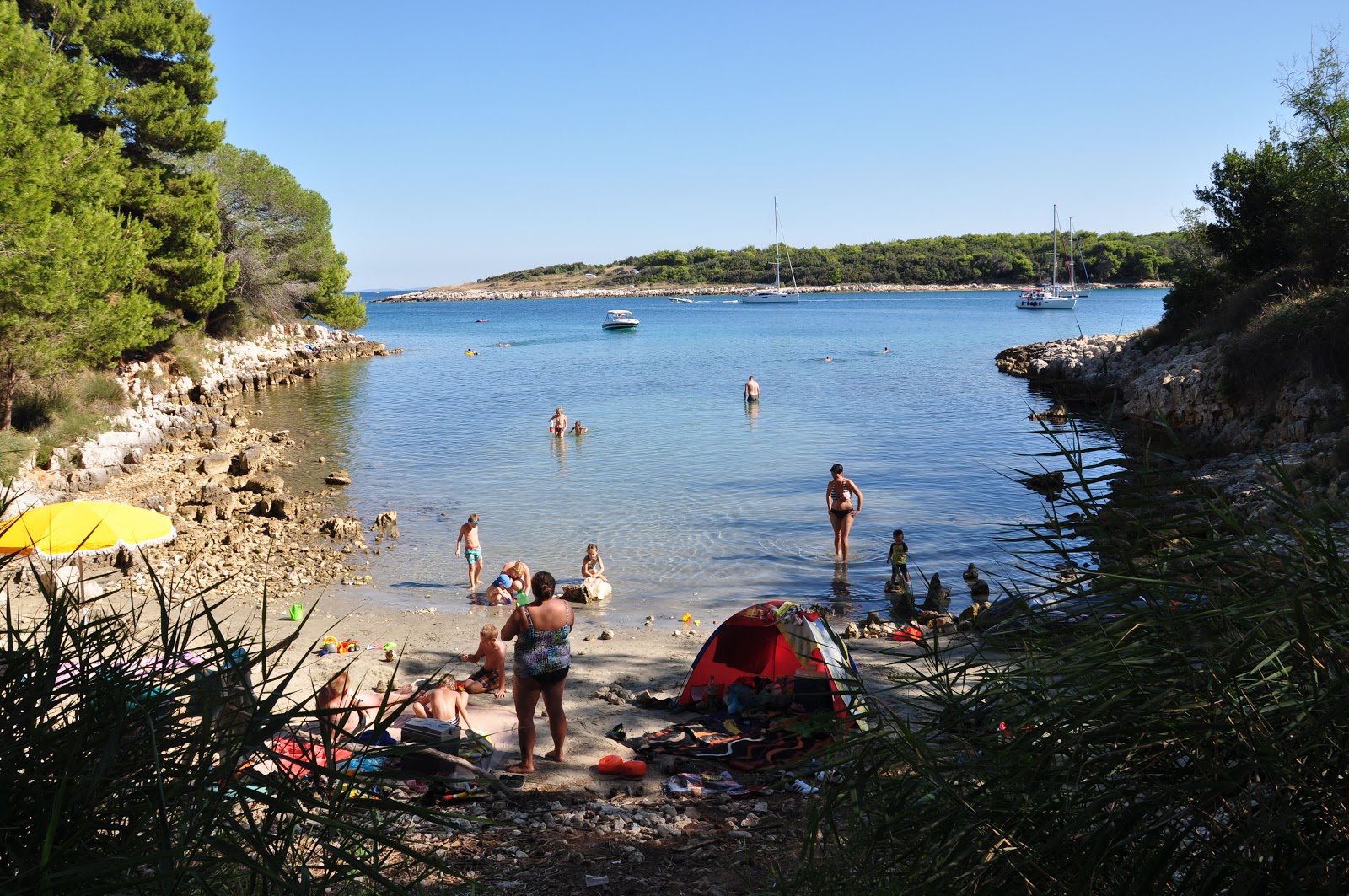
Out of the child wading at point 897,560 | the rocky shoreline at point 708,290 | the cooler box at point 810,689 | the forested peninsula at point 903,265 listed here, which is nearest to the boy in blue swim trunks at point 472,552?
the child wading at point 897,560

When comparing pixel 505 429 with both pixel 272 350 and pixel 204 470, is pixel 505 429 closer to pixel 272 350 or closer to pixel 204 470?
pixel 204 470

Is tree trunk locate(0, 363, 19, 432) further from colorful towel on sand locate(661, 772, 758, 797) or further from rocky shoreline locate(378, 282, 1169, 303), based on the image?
rocky shoreline locate(378, 282, 1169, 303)

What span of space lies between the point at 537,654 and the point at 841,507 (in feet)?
25.5

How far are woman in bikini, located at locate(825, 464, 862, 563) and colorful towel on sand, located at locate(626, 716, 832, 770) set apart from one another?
21.0 ft

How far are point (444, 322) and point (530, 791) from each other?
102591mm

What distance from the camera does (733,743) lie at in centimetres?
771

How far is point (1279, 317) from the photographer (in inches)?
795

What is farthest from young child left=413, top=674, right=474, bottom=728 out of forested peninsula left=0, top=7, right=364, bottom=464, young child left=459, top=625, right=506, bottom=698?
forested peninsula left=0, top=7, right=364, bottom=464

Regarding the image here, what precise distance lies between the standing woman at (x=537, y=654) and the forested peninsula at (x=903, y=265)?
4807 inches

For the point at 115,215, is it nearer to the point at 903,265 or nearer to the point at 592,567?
the point at 592,567

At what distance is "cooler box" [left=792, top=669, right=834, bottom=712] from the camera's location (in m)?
8.07

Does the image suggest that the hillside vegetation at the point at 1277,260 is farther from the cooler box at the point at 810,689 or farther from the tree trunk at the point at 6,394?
the tree trunk at the point at 6,394

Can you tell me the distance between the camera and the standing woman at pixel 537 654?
279 inches

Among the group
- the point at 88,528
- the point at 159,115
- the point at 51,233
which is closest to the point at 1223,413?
the point at 88,528
